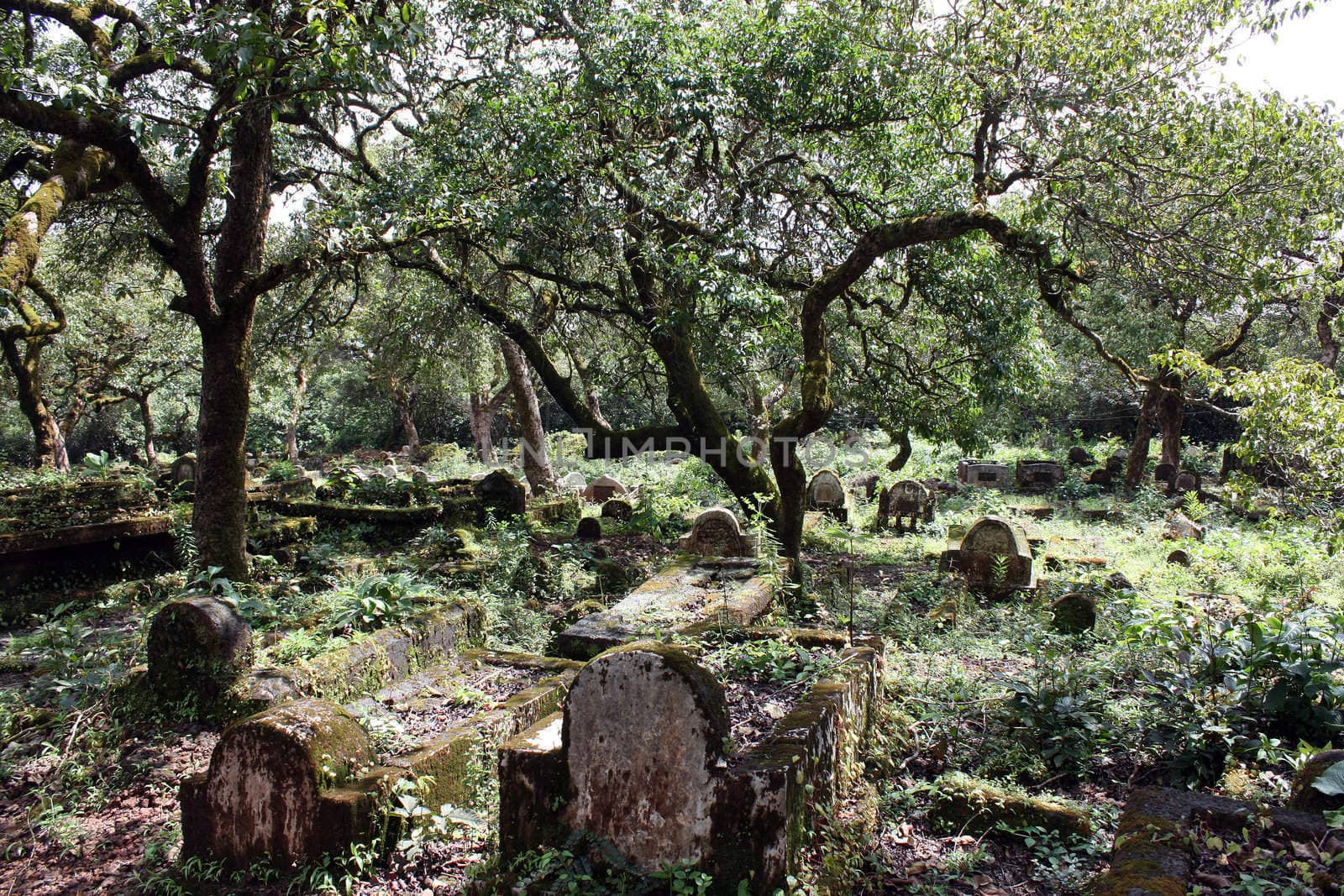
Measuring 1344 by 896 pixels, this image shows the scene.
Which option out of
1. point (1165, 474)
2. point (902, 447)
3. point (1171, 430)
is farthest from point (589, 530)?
point (1171, 430)

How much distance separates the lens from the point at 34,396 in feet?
49.3

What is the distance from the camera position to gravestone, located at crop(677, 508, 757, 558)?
9.84m

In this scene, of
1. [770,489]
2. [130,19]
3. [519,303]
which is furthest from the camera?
[519,303]

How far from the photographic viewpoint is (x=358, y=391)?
A: 37.1 metres

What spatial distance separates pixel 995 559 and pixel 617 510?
696 centimetres

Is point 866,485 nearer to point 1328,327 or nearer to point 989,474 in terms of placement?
point 989,474

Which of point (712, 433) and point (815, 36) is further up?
point (815, 36)

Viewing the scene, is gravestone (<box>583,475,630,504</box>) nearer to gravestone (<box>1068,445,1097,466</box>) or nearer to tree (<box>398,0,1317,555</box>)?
tree (<box>398,0,1317,555</box>)

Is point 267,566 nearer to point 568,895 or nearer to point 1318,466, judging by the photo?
point 568,895

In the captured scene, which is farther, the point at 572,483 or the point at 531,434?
the point at 572,483

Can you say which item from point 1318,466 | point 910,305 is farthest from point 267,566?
point 1318,466

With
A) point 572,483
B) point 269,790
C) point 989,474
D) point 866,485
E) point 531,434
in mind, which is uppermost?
point 531,434

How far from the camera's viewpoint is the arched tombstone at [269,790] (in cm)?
366

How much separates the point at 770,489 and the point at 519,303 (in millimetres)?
5331
